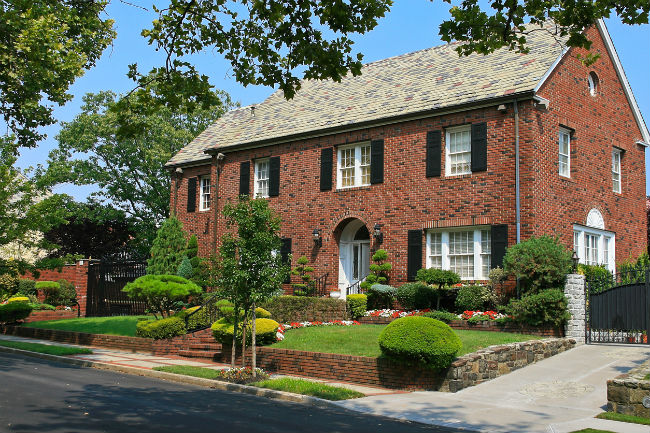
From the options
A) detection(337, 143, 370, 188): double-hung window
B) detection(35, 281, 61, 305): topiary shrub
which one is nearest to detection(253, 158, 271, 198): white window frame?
detection(337, 143, 370, 188): double-hung window

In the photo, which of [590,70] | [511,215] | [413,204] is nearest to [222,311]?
[413,204]

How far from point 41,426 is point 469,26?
7.59m

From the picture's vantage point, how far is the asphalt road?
8555 mm

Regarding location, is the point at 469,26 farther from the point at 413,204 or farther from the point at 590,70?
the point at 590,70

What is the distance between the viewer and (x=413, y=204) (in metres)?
21.0

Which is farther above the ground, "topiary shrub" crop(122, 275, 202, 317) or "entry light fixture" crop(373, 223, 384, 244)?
"entry light fixture" crop(373, 223, 384, 244)

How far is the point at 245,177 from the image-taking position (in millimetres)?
26453

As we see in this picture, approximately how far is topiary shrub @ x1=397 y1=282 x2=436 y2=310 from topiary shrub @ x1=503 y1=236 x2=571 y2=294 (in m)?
2.85

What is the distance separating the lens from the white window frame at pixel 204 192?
28544 millimetres

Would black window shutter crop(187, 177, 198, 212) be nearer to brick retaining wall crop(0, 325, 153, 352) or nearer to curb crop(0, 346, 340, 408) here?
brick retaining wall crop(0, 325, 153, 352)

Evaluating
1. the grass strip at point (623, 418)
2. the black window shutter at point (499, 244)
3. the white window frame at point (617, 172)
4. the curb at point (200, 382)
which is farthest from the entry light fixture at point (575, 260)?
the curb at point (200, 382)

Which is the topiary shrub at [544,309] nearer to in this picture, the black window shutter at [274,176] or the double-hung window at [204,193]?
the black window shutter at [274,176]

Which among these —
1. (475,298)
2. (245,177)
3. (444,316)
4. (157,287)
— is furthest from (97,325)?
(475,298)

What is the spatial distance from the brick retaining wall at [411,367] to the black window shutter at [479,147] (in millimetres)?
5927
